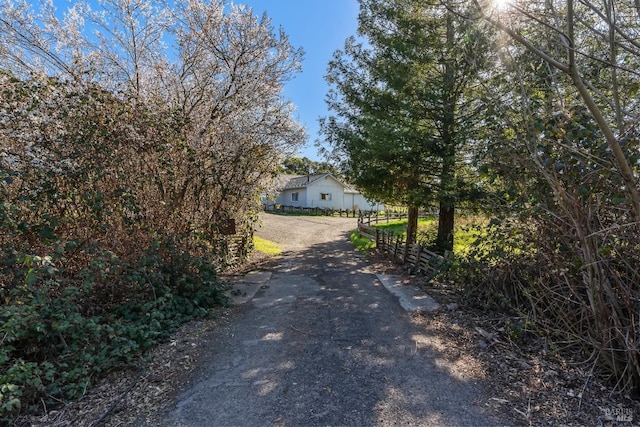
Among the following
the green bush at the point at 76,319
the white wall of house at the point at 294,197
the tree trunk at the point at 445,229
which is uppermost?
the white wall of house at the point at 294,197

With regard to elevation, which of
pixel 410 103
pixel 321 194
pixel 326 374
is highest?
pixel 410 103

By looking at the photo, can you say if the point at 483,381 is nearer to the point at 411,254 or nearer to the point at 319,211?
the point at 411,254

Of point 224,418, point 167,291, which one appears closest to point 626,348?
point 224,418

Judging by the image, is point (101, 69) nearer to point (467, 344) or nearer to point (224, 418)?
point (224, 418)

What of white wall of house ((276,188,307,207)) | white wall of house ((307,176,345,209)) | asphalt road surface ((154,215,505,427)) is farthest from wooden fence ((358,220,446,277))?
white wall of house ((276,188,307,207))

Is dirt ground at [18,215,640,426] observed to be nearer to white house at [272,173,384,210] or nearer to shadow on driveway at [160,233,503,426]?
shadow on driveway at [160,233,503,426]

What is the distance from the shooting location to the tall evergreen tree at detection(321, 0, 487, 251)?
7.82 m

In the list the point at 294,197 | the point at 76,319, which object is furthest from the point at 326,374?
the point at 294,197

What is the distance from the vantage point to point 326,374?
3.41 meters

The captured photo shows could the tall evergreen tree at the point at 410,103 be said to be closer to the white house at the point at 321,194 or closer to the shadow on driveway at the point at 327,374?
the shadow on driveway at the point at 327,374

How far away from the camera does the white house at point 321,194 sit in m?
35.6

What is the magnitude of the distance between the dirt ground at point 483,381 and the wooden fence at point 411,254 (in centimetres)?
208

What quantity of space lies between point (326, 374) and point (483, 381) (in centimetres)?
157

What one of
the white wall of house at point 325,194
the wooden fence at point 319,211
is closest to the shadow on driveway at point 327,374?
the wooden fence at point 319,211
